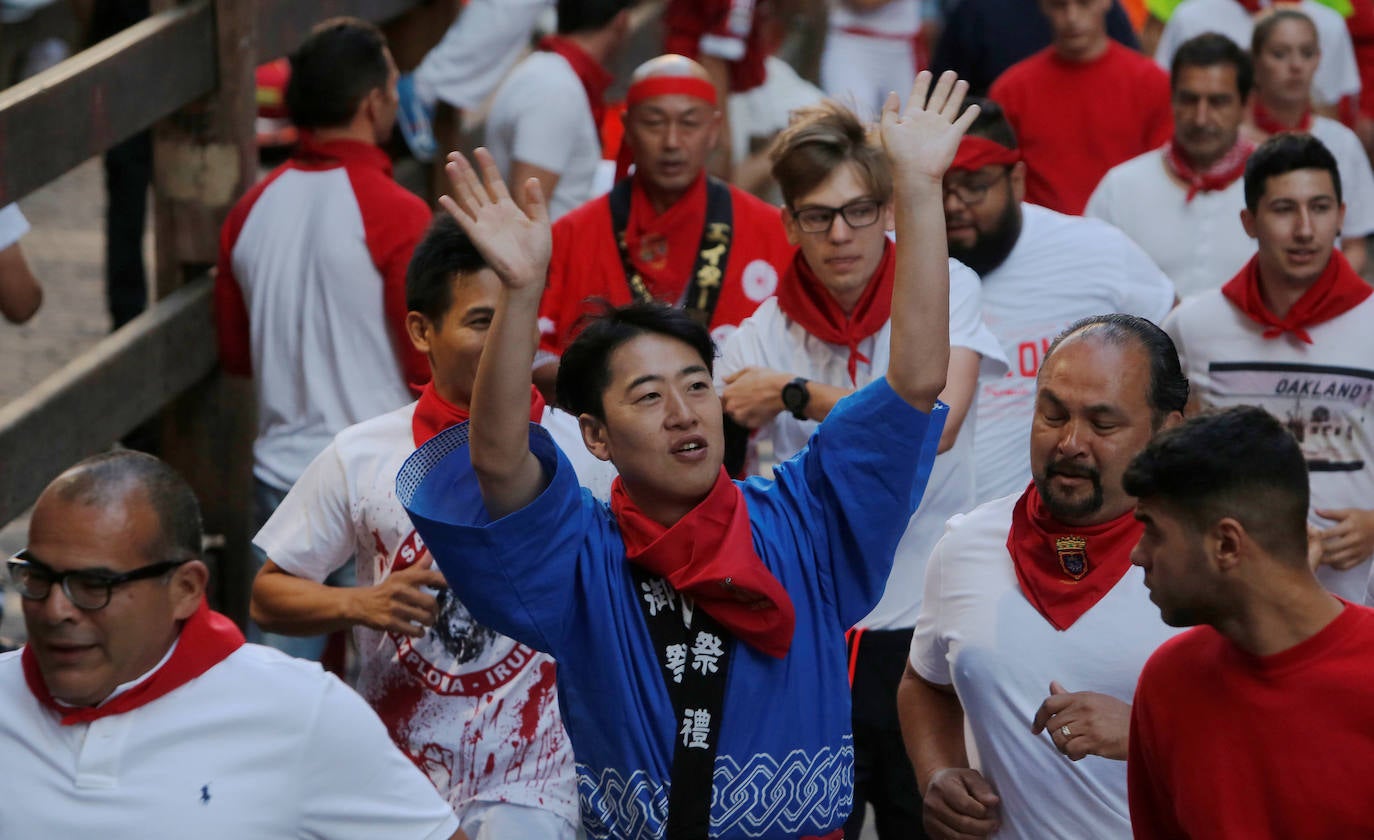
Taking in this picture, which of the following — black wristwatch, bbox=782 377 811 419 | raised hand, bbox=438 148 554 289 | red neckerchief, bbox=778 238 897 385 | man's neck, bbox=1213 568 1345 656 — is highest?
raised hand, bbox=438 148 554 289

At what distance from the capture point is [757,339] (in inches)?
206

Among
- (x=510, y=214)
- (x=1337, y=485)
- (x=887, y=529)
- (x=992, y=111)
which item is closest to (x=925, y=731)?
(x=887, y=529)

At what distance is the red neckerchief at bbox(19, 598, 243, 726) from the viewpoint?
10.6 feet

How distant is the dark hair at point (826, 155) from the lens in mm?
5016

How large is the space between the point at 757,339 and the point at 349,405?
137 cm

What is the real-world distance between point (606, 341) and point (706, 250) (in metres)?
2.34

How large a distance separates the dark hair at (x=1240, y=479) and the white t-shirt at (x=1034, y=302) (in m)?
2.33

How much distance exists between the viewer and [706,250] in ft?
19.6

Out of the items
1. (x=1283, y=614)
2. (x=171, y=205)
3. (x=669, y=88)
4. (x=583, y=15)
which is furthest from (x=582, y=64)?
(x=1283, y=614)

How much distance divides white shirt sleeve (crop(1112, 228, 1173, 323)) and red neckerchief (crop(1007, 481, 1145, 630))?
212cm

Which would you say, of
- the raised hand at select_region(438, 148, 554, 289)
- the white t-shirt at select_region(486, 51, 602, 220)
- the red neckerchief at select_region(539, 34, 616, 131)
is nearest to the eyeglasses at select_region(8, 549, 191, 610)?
the raised hand at select_region(438, 148, 554, 289)

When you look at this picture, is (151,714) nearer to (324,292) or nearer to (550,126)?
(324,292)

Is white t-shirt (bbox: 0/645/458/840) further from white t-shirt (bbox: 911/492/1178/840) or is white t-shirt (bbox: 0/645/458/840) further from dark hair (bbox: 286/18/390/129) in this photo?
dark hair (bbox: 286/18/390/129)

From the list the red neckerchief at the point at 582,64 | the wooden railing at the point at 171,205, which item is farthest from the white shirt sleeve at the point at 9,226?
the red neckerchief at the point at 582,64
